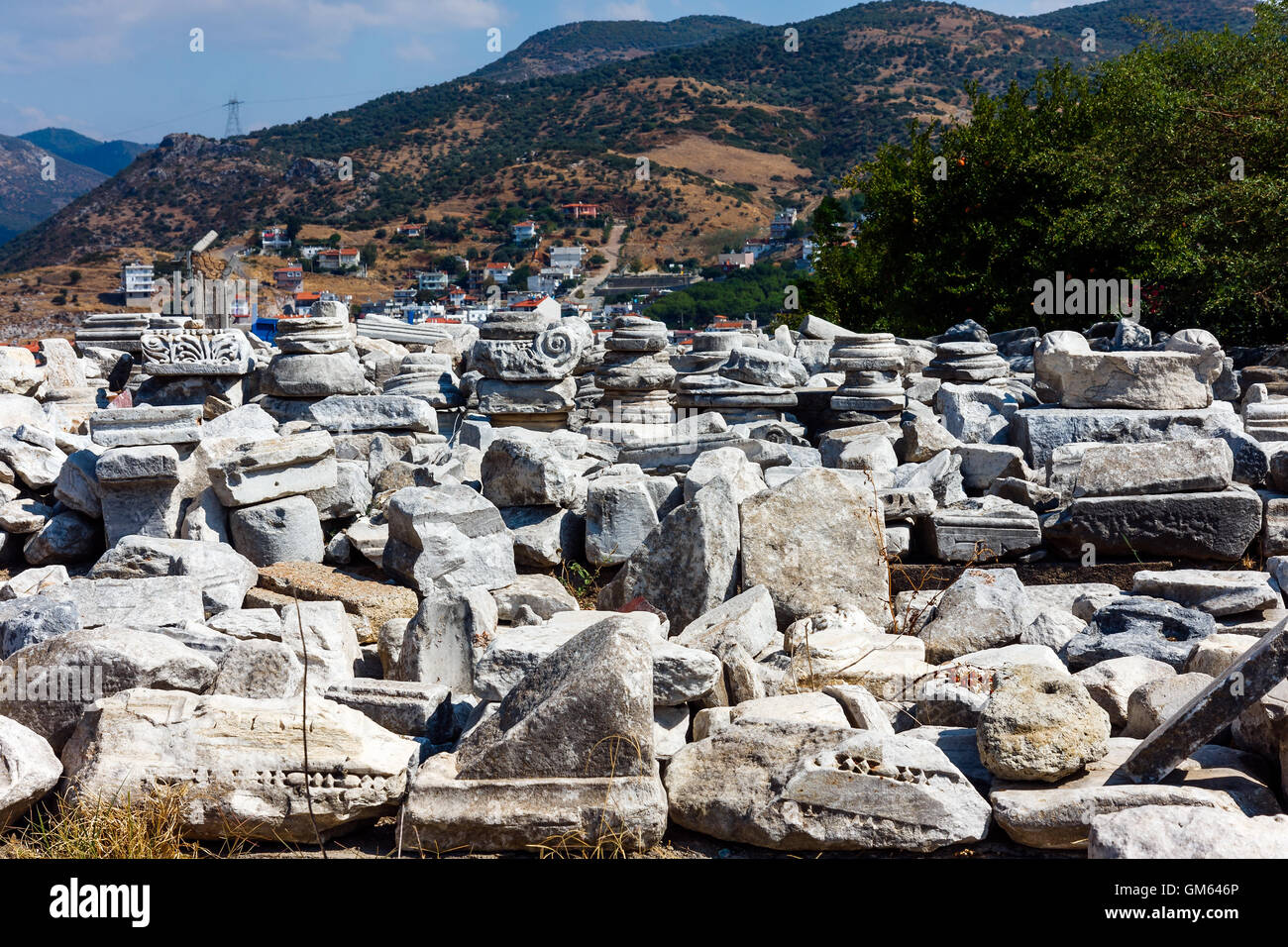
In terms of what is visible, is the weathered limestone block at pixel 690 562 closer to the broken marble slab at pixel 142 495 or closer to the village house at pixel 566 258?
the broken marble slab at pixel 142 495

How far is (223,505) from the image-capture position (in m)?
6.38

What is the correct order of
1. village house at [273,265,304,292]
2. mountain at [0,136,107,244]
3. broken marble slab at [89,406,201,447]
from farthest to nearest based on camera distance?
mountain at [0,136,107,244] < village house at [273,265,304,292] < broken marble slab at [89,406,201,447]

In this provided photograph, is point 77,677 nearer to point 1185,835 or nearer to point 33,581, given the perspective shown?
A: point 33,581

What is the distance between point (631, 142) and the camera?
65875 mm

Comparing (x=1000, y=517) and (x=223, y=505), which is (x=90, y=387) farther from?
(x=1000, y=517)

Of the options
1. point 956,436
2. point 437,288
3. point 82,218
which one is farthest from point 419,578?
point 82,218

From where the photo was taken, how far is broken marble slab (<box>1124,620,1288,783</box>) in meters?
3.12

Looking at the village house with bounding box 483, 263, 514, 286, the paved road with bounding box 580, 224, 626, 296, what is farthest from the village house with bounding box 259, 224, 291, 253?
the paved road with bounding box 580, 224, 626, 296

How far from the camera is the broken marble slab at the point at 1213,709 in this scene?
A: 3123 mm

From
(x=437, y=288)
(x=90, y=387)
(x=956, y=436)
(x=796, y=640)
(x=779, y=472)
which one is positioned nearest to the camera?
(x=796, y=640)

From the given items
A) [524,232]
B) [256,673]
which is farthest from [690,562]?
[524,232]

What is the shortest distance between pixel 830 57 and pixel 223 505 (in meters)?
73.7

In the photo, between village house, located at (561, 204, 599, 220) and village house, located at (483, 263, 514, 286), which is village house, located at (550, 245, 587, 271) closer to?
village house, located at (483, 263, 514, 286)

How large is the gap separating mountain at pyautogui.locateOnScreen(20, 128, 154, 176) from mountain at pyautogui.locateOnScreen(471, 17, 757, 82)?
5037cm
